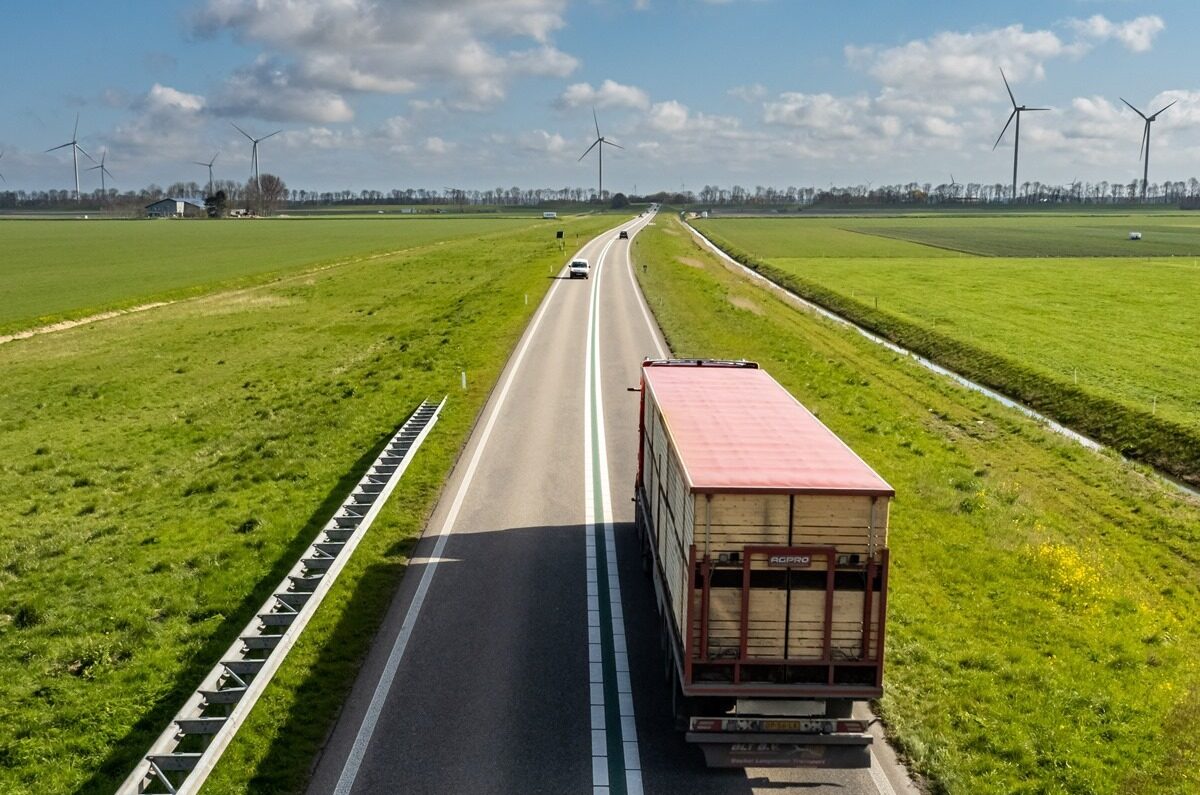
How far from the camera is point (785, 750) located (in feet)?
38.2

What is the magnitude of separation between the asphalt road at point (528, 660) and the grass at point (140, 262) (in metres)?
46.1

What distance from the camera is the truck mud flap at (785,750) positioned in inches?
456

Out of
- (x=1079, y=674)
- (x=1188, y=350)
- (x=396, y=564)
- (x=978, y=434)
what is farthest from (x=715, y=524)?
(x=1188, y=350)

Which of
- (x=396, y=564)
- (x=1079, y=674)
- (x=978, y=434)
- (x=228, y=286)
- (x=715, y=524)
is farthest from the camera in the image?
(x=228, y=286)

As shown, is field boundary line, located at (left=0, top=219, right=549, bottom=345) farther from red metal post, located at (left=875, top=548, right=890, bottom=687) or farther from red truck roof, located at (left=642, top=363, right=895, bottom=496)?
red metal post, located at (left=875, top=548, right=890, bottom=687)

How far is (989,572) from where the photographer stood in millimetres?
18562

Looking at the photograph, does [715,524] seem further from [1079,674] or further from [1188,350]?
[1188,350]

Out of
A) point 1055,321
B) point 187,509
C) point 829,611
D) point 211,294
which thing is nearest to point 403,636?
point 829,611

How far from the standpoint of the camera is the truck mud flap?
38.0 feet

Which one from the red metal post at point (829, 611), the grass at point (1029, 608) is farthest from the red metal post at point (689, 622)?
the grass at point (1029, 608)

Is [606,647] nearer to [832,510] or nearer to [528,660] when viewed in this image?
[528,660]

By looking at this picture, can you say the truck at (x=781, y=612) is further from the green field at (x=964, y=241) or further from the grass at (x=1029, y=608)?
the green field at (x=964, y=241)

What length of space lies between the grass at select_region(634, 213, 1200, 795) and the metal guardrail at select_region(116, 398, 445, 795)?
324 inches

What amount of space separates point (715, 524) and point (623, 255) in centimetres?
8782
